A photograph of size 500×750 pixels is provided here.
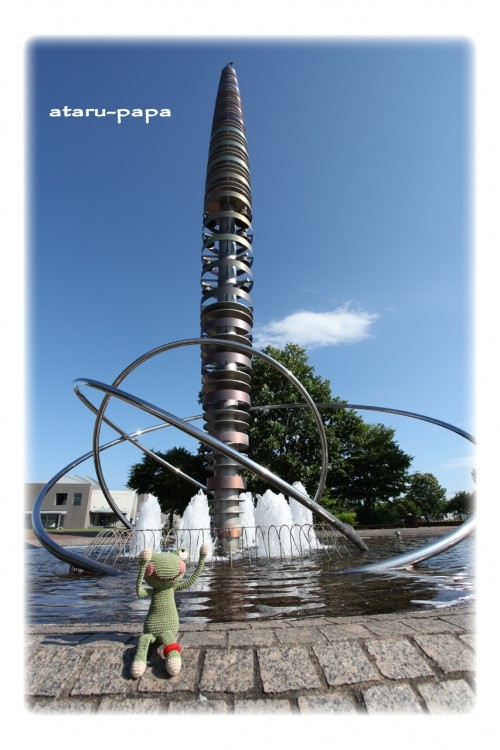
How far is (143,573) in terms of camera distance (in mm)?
3967

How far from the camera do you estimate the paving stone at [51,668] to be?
3.17 meters

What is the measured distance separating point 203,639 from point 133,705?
820 millimetres

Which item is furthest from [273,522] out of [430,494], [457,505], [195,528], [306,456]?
[430,494]

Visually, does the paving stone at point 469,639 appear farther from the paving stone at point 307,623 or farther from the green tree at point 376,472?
the green tree at point 376,472

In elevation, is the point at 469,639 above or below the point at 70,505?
above

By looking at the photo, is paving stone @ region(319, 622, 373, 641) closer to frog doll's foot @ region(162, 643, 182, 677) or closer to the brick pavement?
the brick pavement

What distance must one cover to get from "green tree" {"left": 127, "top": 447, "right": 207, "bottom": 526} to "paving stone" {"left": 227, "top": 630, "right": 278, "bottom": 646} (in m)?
37.1

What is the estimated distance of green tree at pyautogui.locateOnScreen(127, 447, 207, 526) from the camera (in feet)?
137

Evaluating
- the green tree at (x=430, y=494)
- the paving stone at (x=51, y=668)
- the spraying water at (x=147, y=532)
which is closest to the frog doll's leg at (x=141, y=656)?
the paving stone at (x=51, y=668)

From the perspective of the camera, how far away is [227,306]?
20344 mm

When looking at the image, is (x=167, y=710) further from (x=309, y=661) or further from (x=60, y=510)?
(x=60, y=510)

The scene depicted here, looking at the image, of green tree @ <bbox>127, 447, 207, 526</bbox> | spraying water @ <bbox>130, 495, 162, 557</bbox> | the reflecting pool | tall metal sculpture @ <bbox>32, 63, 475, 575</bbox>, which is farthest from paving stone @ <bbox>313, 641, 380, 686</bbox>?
green tree @ <bbox>127, 447, 207, 526</bbox>

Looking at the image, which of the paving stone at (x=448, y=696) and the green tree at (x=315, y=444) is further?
the green tree at (x=315, y=444)

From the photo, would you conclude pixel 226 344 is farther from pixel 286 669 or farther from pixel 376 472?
pixel 376 472
